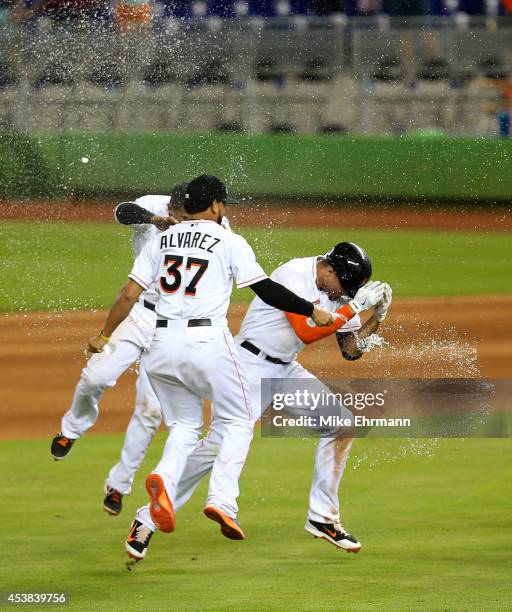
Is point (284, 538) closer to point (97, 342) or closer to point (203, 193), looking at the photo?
point (97, 342)

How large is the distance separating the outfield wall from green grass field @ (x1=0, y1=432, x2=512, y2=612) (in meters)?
7.91

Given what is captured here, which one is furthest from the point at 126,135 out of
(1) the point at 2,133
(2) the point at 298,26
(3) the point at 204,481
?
(3) the point at 204,481

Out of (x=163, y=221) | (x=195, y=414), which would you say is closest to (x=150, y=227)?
(x=163, y=221)

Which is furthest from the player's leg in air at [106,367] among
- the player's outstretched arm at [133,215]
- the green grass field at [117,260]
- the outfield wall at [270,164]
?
the outfield wall at [270,164]

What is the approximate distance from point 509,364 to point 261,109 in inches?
293

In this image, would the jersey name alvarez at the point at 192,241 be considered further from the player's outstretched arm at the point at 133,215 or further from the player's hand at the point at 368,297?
the player's outstretched arm at the point at 133,215

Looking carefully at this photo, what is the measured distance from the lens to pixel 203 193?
5.75 m

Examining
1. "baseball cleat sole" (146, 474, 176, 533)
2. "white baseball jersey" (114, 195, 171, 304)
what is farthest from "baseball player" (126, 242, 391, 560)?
"white baseball jersey" (114, 195, 171, 304)

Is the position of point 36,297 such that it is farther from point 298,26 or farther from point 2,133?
point 298,26

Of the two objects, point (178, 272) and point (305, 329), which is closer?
point (178, 272)

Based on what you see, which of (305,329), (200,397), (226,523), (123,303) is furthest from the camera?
(305,329)

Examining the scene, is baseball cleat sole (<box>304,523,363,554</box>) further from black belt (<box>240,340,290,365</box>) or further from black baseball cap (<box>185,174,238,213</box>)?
black baseball cap (<box>185,174,238,213</box>)

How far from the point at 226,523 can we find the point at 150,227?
92.0 inches

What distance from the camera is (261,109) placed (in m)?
18.7
